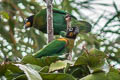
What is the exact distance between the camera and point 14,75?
54.1 inches

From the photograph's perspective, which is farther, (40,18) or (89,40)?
(89,40)

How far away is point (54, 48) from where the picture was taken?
2457 millimetres

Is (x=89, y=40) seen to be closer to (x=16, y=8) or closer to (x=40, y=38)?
(x=40, y=38)

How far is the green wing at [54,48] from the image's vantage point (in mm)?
2261

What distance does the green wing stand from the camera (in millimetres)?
2261

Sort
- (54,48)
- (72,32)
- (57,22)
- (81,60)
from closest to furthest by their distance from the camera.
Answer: (81,60) < (54,48) < (72,32) < (57,22)

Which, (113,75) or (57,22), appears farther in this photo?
(57,22)

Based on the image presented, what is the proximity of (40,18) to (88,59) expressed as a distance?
6.42 feet

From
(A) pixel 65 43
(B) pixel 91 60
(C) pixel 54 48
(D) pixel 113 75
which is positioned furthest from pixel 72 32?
(D) pixel 113 75

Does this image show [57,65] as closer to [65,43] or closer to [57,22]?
[65,43]

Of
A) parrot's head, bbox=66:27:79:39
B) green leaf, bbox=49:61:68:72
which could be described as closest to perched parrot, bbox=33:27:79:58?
parrot's head, bbox=66:27:79:39

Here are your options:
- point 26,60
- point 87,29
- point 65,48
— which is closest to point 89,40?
point 87,29

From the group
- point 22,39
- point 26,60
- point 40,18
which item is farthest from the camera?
point 22,39

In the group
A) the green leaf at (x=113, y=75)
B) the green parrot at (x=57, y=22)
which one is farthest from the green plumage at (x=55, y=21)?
the green leaf at (x=113, y=75)
